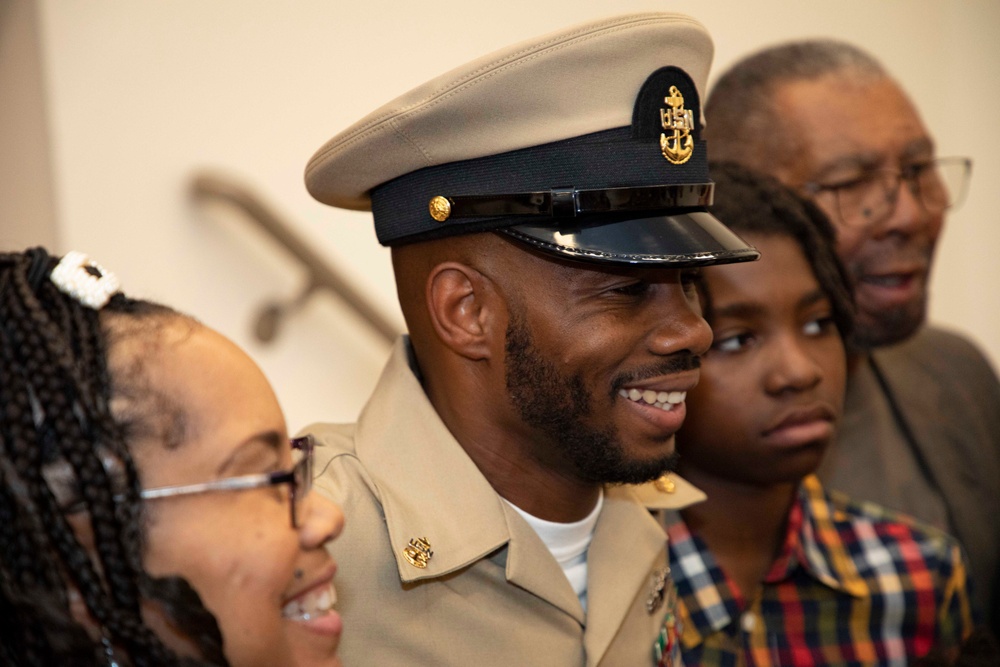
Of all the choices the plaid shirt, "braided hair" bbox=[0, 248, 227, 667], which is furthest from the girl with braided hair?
the plaid shirt

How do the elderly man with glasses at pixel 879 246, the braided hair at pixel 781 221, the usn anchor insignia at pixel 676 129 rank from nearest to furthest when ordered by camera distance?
the usn anchor insignia at pixel 676 129, the braided hair at pixel 781 221, the elderly man with glasses at pixel 879 246

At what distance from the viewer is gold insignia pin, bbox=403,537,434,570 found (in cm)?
138

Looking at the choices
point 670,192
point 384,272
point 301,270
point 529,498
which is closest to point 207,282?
point 301,270

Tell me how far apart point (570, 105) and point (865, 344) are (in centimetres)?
140

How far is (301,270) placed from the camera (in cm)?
290

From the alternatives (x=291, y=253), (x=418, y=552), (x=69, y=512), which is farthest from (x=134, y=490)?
(x=291, y=253)

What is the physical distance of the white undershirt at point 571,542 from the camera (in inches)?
61.8

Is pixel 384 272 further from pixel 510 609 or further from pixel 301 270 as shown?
pixel 510 609

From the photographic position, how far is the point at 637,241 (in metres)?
1.37

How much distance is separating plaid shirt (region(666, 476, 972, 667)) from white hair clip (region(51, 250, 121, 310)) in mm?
1177

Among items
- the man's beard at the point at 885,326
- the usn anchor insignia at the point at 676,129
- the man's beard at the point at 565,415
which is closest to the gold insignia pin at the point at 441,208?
the man's beard at the point at 565,415

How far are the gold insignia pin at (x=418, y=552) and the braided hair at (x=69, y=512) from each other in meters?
0.41

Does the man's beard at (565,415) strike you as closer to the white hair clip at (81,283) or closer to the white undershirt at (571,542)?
the white undershirt at (571,542)

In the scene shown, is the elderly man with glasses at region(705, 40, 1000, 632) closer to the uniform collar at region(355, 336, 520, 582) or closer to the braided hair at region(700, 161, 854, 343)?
the braided hair at region(700, 161, 854, 343)
